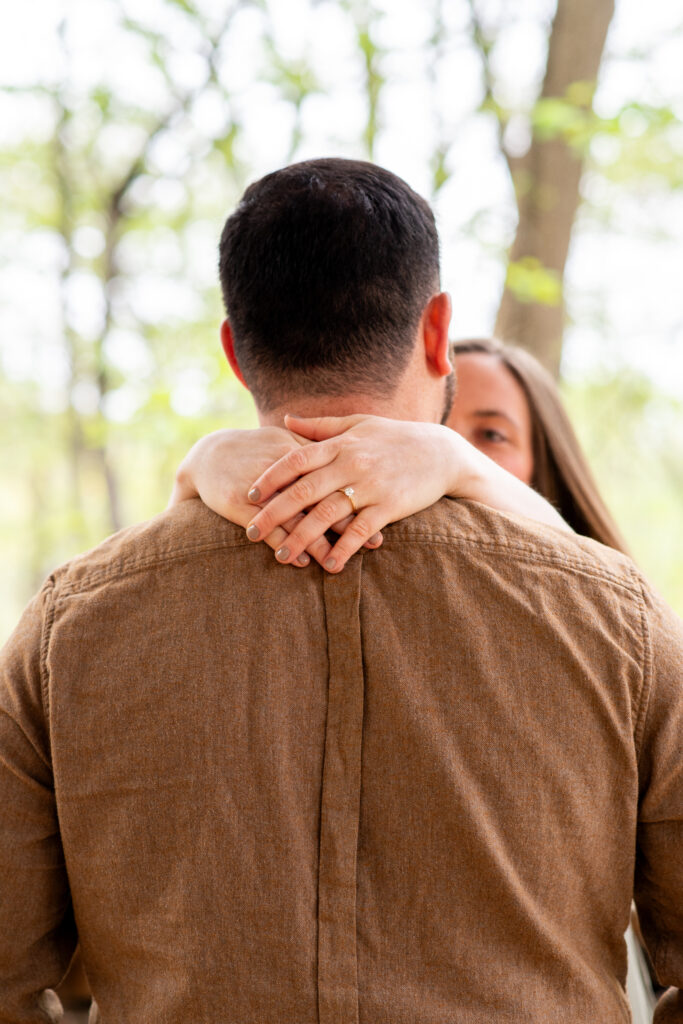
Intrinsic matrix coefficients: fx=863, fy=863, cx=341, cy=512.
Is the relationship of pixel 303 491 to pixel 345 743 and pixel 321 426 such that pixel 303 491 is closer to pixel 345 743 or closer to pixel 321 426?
pixel 321 426

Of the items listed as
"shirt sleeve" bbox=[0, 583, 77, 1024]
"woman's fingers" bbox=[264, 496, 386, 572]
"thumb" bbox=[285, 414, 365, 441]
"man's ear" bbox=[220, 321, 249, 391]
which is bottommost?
"shirt sleeve" bbox=[0, 583, 77, 1024]

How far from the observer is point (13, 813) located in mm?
1183

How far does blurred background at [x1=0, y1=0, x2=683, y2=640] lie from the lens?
4.46 meters

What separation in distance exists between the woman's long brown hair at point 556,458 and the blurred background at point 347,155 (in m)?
1.45

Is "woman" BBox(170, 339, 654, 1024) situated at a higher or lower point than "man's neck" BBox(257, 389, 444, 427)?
lower

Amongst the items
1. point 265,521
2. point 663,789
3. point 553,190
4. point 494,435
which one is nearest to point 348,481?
point 265,521

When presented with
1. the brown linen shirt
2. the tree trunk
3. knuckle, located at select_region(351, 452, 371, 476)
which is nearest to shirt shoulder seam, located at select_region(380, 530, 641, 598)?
the brown linen shirt

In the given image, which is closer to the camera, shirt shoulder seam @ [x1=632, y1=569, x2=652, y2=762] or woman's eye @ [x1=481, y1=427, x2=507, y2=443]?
shirt shoulder seam @ [x1=632, y1=569, x2=652, y2=762]

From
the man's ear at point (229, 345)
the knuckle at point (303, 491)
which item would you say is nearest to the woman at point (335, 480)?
the knuckle at point (303, 491)

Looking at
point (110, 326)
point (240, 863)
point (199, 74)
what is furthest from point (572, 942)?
point (110, 326)

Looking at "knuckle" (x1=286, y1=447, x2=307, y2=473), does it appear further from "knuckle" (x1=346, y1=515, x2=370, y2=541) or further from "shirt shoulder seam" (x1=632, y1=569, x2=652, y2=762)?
"shirt shoulder seam" (x1=632, y1=569, x2=652, y2=762)

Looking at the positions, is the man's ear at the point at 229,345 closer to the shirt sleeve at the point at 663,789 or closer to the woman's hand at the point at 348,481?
the woman's hand at the point at 348,481

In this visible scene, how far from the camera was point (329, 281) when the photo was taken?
3.82 ft

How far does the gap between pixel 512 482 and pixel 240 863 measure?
693mm
